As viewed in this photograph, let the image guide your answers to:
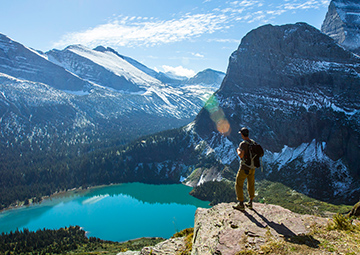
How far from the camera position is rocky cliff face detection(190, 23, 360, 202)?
134125 millimetres

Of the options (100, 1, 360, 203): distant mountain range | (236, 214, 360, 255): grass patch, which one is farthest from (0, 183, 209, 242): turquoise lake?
(236, 214, 360, 255): grass patch

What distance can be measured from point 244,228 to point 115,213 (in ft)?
420

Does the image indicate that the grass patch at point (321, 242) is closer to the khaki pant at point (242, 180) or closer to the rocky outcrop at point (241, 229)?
the rocky outcrop at point (241, 229)

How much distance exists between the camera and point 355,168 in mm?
126250

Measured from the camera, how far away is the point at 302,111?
161 metres

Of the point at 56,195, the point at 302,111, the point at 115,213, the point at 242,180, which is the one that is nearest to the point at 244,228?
the point at 242,180

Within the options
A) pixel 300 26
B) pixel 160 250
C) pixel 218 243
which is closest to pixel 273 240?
pixel 218 243

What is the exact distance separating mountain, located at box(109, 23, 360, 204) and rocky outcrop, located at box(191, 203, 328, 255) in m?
127

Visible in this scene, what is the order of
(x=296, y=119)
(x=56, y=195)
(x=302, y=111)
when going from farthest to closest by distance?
1. (x=296, y=119)
2. (x=302, y=111)
3. (x=56, y=195)

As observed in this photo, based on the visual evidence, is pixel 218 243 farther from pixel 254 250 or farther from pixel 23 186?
pixel 23 186

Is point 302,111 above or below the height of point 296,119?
above

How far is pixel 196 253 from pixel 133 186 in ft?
585

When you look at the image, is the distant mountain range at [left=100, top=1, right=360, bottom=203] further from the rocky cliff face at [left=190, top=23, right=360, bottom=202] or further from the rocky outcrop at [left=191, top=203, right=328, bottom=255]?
the rocky outcrop at [left=191, top=203, right=328, bottom=255]

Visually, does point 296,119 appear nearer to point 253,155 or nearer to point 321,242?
point 253,155
